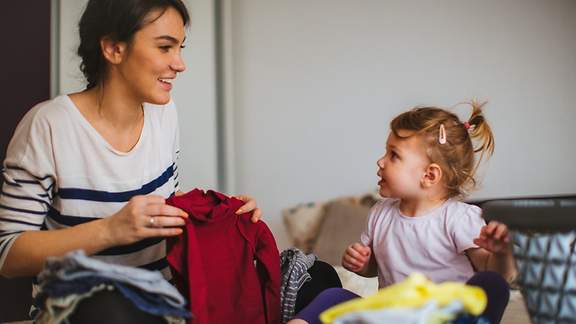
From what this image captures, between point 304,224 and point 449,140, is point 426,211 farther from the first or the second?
point 304,224

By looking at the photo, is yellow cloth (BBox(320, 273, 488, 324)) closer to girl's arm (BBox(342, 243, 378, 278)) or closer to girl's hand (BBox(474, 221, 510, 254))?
girl's hand (BBox(474, 221, 510, 254))

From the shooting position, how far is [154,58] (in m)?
1.45

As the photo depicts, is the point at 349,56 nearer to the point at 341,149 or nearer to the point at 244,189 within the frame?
the point at 341,149

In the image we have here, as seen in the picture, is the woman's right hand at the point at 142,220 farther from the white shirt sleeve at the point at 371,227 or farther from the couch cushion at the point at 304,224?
the couch cushion at the point at 304,224

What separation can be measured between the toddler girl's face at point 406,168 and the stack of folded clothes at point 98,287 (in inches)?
22.8

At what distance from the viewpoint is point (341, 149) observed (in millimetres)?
3023

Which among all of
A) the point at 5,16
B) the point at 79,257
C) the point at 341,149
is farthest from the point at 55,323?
the point at 341,149

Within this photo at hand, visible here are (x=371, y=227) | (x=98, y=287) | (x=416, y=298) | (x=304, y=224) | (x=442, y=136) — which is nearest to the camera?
(x=416, y=298)

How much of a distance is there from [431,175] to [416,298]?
60 cm

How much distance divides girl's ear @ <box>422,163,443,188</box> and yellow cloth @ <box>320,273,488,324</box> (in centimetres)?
53

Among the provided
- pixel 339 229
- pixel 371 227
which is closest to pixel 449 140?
pixel 371 227

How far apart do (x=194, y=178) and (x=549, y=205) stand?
76.8 inches

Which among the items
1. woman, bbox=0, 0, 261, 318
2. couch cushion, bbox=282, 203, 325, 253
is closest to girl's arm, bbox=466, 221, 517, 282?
woman, bbox=0, 0, 261, 318

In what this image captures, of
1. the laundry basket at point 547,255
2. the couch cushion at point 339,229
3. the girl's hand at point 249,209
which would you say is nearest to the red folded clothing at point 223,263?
the girl's hand at point 249,209
